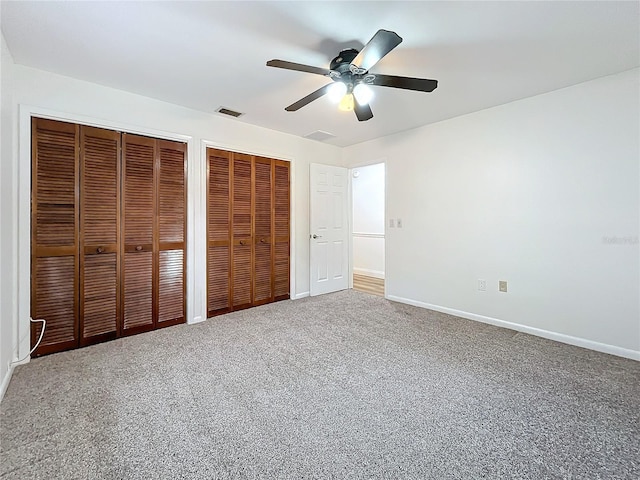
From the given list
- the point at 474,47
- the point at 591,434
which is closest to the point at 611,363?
the point at 591,434

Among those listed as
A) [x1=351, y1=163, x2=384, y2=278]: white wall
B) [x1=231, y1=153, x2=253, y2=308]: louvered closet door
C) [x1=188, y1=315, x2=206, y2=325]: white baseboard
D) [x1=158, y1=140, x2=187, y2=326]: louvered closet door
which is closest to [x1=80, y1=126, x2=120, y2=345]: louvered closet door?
[x1=158, y1=140, x2=187, y2=326]: louvered closet door

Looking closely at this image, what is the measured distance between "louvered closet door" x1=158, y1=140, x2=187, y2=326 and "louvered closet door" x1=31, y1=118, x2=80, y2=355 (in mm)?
685

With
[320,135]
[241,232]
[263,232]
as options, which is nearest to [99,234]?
[241,232]

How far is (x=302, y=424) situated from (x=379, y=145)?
A: 3715 millimetres

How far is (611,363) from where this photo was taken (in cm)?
233

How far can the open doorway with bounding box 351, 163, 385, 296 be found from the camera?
616cm

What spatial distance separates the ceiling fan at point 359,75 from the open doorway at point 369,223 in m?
3.86

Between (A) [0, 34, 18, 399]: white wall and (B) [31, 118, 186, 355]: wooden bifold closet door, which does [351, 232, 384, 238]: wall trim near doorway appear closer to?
(B) [31, 118, 186, 355]: wooden bifold closet door

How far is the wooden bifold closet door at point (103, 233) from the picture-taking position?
8.03 ft

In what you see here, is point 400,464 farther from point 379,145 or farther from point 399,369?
point 379,145

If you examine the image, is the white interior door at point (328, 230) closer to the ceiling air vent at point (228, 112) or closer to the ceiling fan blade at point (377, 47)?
the ceiling air vent at point (228, 112)

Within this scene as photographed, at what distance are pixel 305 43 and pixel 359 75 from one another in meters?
0.43

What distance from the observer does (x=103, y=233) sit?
8.93ft

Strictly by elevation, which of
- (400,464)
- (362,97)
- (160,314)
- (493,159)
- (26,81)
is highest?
(26,81)
